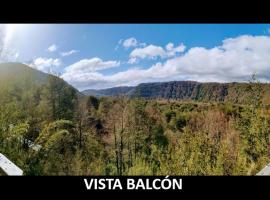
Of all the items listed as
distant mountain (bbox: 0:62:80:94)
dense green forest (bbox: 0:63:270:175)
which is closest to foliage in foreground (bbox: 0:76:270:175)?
dense green forest (bbox: 0:63:270:175)

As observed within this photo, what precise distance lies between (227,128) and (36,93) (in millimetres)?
11884

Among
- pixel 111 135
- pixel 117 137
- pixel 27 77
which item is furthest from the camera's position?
pixel 117 137

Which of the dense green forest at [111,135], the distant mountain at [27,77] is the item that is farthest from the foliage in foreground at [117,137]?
the distant mountain at [27,77]

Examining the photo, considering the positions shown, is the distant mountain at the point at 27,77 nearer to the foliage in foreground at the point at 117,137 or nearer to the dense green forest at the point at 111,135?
the dense green forest at the point at 111,135

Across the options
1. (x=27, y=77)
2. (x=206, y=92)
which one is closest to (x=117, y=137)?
(x=27, y=77)

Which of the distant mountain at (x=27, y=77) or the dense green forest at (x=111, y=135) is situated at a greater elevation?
the distant mountain at (x=27, y=77)

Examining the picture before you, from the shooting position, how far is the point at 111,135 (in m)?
23.4

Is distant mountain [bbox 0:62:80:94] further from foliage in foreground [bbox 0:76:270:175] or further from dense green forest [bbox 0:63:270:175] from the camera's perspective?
foliage in foreground [bbox 0:76:270:175]

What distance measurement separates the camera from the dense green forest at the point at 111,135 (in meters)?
6.78

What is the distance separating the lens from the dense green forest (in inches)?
267

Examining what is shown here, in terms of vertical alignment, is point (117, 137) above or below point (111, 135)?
below

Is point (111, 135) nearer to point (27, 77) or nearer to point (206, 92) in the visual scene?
point (27, 77)

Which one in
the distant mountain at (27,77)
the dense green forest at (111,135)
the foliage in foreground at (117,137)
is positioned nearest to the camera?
the foliage in foreground at (117,137)

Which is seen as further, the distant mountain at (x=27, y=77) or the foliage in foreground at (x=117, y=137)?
the distant mountain at (x=27, y=77)
